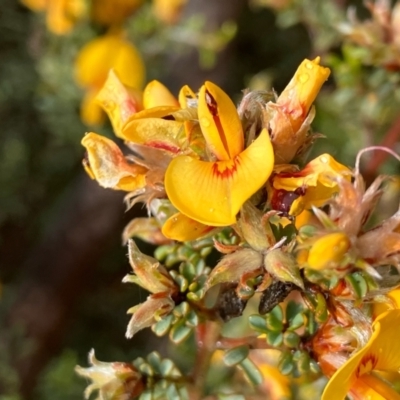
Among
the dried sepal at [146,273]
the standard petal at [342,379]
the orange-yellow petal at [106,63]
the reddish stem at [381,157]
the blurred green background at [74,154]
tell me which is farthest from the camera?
the orange-yellow petal at [106,63]

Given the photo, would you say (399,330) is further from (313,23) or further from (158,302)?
(313,23)

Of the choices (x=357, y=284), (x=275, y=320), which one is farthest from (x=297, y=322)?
(x=357, y=284)

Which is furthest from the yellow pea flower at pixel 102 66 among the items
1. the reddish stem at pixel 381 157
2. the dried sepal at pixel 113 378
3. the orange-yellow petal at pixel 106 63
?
the dried sepal at pixel 113 378

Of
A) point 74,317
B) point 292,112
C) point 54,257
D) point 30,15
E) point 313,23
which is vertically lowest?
point 74,317

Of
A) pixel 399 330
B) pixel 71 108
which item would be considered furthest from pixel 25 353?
pixel 399 330

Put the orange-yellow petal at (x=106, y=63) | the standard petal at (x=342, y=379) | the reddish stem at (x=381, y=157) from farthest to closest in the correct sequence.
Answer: the orange-yellow petal at (x=106, y=63)
the reddish stem at (x=381, y=157)
the standard petal at (x=342, y=379)

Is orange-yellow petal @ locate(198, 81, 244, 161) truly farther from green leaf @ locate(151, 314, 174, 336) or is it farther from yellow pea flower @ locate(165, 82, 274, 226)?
green leaf @ locate(151, 314, 174, 336)

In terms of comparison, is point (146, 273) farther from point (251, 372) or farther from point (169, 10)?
point (169, 10)

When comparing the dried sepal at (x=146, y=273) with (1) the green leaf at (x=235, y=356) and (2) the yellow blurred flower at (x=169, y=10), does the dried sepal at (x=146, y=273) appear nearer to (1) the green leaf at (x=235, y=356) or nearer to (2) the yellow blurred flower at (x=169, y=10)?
(1) the green leaf at (x=235, y=356)
